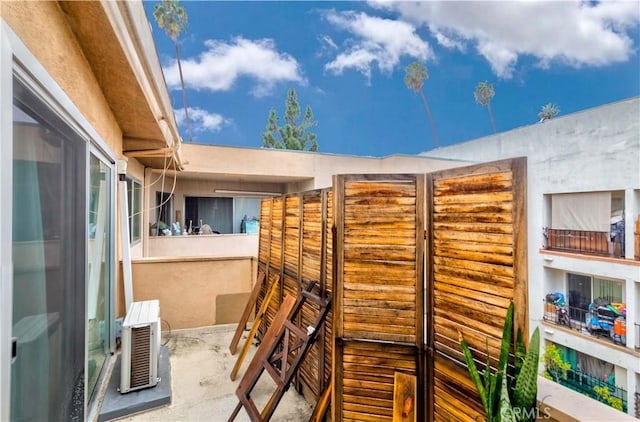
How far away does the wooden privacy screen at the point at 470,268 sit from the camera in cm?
172

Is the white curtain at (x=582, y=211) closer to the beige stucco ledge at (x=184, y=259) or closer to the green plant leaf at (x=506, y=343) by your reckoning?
the beige stucco ledge at (x=184, y=259)

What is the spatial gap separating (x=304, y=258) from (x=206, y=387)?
187 centimetres

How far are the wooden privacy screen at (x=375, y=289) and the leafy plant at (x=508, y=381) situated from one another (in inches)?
21.1

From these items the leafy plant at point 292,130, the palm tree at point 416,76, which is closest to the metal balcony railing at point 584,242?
the leafy plant at point 292,130

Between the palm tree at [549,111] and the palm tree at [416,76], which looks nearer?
the palm tree at [549,111]

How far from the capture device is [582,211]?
31.9 ft

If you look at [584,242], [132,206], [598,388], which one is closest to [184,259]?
[132,206]

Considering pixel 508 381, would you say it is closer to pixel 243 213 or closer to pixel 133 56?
pixel 133 56

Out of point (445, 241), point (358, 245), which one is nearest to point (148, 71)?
point (358, 245)

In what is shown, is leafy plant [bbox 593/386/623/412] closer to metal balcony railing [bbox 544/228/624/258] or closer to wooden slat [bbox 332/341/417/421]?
metal balcony railing [bbox 544/228/624/258]

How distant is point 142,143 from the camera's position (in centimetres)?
489

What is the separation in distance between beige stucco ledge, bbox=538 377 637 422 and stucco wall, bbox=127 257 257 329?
4.40 metres

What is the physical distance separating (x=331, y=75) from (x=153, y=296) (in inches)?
2744

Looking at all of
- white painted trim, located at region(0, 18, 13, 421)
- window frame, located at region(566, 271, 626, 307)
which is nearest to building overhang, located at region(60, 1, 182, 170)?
white painted trim, located at region(0, 18, 13, 421)
